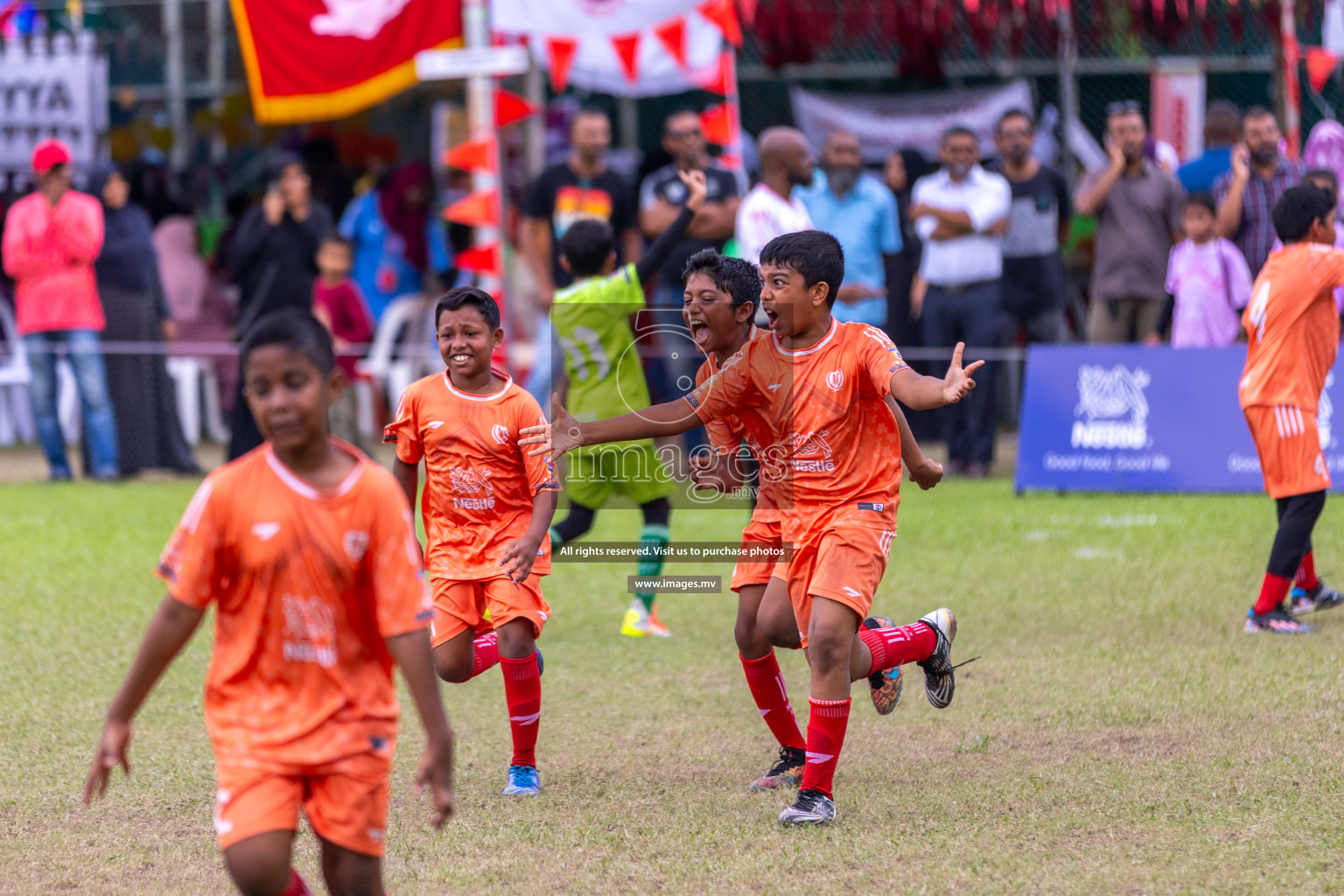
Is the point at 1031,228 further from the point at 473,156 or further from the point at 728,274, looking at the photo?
the point at 728,274

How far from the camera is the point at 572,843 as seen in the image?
474 centimetres

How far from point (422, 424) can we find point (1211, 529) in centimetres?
603

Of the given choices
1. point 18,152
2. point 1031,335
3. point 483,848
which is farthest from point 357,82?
point 483,848

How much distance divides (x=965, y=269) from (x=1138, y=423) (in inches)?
68.7

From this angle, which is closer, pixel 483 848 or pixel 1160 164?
pixel 483 848

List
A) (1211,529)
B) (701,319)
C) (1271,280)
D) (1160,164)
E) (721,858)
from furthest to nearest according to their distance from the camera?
(1160,164), (1211,529), (1271,280), (701,319), (721,858)

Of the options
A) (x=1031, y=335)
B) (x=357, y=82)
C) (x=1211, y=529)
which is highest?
(x=357, y=82)

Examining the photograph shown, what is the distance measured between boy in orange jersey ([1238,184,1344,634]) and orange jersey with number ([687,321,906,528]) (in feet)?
9.42

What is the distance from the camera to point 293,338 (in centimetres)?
345

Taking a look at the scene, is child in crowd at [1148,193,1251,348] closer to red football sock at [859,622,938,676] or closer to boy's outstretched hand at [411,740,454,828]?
red football sock at [859,622,938,676]

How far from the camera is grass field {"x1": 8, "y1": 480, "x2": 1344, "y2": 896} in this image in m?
4.47

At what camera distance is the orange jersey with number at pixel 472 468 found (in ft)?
17.7

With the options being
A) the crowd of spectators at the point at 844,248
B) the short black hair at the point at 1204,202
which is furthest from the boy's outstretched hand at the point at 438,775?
the short black hair at the point at 1204,202

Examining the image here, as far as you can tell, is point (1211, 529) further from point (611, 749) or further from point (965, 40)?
point (965, 40)
